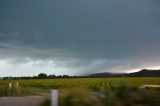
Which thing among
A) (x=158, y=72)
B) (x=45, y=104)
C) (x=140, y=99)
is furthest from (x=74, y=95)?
(x=158, y=72)

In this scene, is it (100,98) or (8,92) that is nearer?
(100,98)

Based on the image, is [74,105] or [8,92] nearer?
[74,105]

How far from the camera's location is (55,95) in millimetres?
15555

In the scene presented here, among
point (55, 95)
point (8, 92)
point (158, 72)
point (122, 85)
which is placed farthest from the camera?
point (158, 72)

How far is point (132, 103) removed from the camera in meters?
17.2

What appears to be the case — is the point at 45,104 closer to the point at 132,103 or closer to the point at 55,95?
the point at 55,95

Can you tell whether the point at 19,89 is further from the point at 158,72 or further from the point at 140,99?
the point at 158,72

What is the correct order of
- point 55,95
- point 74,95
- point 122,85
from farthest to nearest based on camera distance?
point 122,85, point 74,95, point 55,95

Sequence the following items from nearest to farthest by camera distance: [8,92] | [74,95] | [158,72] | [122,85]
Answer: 1. [74,95]
2. [122,85]
3. [8,92]
4. [158,72]

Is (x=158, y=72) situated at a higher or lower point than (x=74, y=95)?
higher

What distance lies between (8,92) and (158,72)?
14201 centimetres

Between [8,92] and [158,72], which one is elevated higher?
[158,72]

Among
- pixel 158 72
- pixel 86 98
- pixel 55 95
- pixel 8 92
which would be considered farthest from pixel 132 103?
pixel 158 72

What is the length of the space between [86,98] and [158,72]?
15753cm
